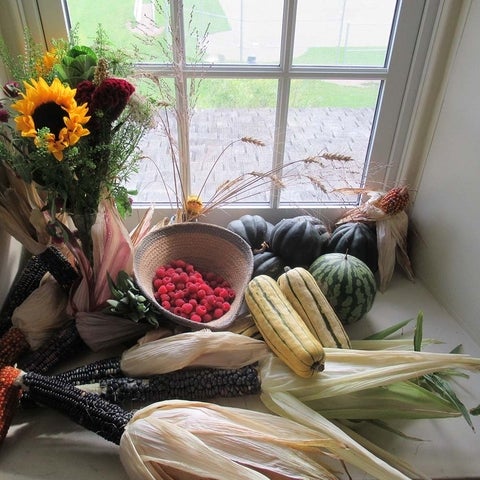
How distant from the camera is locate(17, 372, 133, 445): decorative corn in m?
0.63

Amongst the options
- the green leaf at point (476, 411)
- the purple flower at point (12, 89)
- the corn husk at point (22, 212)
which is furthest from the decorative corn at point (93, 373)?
the green leaf at point (476, 411)

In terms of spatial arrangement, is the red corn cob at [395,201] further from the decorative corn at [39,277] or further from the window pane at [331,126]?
the decorative corn at [39,277]

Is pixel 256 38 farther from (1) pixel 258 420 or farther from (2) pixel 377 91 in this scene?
(1) pixel 258 420

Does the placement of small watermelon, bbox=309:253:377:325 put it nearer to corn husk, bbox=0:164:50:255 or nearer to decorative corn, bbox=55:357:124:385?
decorative corn, bbox=55:357:124:385

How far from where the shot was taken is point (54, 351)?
0.78m

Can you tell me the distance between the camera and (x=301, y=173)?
106 cm

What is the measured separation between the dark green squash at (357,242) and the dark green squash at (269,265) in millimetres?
127

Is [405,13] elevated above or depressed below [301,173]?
above

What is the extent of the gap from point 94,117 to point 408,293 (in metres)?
0.80

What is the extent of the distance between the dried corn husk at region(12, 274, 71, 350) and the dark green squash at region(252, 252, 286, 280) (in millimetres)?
417

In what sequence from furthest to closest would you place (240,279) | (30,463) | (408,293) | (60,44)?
(408,293), (240,279), (60,44), (30,463)

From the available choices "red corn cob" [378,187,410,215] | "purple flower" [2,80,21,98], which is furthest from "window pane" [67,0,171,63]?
"red corn cob" [378,187,410,215]

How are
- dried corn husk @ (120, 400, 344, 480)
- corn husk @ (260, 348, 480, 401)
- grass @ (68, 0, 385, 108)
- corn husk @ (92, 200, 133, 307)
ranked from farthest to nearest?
grass @ (68, 0, 385, 108) → corn husk @ (92, 200, 133, 307) → corn husk @ (260, 348, 480, 401) → dried corn husk @ (120, 400, 344, 480)

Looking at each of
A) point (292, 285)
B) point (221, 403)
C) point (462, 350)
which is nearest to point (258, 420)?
point (221, 403)
